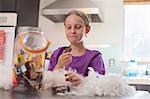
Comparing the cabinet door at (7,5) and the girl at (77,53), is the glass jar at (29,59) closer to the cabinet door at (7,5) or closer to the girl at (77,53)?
the girl at (77,53)

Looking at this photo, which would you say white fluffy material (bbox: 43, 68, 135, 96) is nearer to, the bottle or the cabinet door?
the cabinet door

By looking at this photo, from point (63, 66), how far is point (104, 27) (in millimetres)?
2293

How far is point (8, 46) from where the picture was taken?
0.89 metres

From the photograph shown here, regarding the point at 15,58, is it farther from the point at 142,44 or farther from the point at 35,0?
the point at 142,44

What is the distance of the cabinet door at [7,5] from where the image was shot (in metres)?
2.07

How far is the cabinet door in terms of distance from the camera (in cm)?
207

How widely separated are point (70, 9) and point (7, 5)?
897mm

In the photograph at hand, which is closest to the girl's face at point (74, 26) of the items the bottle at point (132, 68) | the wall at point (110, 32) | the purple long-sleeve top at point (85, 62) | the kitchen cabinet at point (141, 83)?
the purple long-sleeve top at point (85, 62)

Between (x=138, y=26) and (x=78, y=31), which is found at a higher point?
(x=138, y=26)

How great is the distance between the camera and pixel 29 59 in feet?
2.39

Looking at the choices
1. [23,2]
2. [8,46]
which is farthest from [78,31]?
[23,2]

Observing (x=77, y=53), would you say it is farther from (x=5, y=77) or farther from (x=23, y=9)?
(x=23, y=9)

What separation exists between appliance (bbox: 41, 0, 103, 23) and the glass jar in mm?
2006

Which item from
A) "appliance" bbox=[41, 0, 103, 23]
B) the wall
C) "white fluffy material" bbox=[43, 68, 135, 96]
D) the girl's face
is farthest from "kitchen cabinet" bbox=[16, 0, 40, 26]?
"white fluffy material" bbox=[43, 68, 135, 96]
